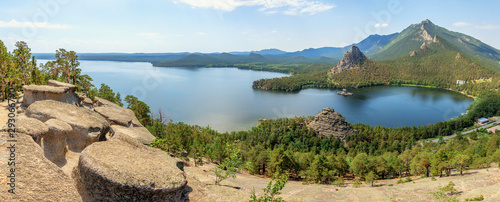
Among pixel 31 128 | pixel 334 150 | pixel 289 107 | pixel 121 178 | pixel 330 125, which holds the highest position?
pixel 31 128

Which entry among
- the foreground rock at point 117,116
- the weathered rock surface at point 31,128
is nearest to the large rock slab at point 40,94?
the foreground rock at point 117,116

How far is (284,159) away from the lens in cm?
4159

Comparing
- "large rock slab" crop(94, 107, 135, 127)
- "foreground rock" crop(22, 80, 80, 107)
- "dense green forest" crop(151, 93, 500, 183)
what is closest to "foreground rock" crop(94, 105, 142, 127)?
"large rock slab" crop(94, 107, 135, 127)

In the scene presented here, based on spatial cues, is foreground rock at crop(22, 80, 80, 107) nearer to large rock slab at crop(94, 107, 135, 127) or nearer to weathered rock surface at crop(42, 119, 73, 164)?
large rock slab at crop(94, 107, 135, 127)

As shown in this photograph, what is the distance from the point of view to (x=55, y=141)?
40.7 feet

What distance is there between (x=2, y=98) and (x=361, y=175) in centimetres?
4894

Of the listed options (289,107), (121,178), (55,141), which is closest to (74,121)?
(55,141)

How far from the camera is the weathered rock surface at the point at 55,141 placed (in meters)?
11.8

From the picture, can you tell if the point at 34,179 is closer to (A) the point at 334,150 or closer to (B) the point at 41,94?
(B) the point at 41,94

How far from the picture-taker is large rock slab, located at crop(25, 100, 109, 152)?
565 inches

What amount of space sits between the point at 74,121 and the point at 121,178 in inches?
371

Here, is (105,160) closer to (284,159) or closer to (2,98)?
(2,98)

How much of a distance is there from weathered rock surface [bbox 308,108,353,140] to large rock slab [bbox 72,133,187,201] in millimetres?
70719

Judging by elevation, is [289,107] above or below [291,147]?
above
